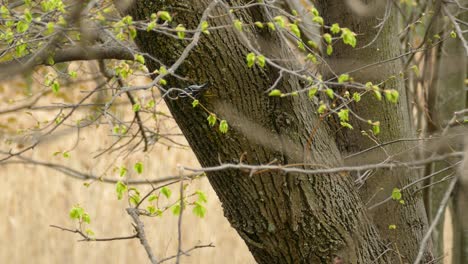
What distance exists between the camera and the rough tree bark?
8.54 feet

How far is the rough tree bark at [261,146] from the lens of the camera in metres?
2.60

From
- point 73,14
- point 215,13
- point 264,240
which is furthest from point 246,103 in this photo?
point 73,14

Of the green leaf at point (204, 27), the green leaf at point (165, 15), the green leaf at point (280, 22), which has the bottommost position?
the green leaf at point (204, 27)

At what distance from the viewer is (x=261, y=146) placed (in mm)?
2680

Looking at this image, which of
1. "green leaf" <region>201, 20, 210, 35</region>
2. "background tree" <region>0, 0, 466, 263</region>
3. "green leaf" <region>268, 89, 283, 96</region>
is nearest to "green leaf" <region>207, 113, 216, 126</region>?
"background tree" <region>0, 0, 466, 263</region>

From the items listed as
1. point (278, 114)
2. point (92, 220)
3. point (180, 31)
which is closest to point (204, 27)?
point (180, 31)

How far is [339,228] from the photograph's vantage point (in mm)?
2852

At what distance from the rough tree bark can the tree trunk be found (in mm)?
315

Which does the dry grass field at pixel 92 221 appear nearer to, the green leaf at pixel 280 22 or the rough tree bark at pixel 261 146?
the rough tree bark at pixel 261 146

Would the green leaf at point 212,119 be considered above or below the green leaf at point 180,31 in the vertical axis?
below

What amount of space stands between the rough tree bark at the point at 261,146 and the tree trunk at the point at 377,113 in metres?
0.32

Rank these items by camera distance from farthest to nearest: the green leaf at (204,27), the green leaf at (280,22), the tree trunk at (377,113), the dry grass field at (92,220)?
1. the dry grass field at (92,220)
2. the tree trunk at (377,113)
3. the green leaf at (280,22)
4. the green leaf at (204,27)

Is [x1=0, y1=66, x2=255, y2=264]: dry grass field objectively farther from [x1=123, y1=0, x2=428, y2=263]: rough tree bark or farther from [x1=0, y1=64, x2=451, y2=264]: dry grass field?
[x1=123, y1=0, x2=428, y2=263]: rough tree bark

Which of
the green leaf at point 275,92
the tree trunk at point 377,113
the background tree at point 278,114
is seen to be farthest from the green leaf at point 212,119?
the tree trunk at point 377,113
